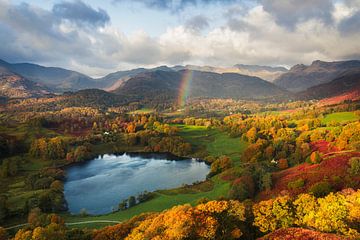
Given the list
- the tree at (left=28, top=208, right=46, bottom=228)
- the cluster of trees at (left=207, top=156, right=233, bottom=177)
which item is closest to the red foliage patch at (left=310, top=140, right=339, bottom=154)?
the cluster of trees at (left=207, top=156, right=233, bottom=177)

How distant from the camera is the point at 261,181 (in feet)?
270

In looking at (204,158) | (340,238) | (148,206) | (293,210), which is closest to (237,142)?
(204,158)

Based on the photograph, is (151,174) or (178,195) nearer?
(178,195)

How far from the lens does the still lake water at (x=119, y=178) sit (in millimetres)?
97794

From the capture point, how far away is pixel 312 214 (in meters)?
37.5

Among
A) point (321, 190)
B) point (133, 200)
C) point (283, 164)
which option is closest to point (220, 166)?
point (283, 164)

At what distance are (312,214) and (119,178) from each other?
311 feet

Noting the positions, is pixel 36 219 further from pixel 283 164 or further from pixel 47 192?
pixel 283 164

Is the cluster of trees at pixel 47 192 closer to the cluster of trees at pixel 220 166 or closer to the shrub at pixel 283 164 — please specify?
the cluster of trees at pixel 220 166

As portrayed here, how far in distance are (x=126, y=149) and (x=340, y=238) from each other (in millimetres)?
156864

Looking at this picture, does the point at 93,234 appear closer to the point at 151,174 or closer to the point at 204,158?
the point at 151,174

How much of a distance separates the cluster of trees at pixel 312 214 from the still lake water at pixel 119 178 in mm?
59548

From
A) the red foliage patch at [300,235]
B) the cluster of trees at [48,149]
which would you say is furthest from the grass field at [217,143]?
the red foliage patch at [300,235]

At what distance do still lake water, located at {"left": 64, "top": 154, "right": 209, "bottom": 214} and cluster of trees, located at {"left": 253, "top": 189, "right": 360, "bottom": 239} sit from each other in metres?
59.5
